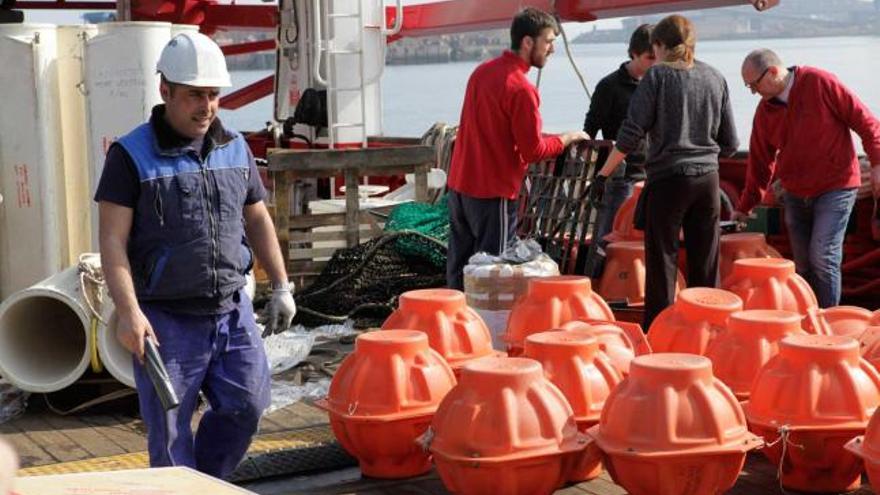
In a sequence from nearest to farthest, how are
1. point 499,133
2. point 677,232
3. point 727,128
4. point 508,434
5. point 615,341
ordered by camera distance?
1. point 508,434
2. point 615,341
3. point 677,232
4. point 727,128
5. point 499,133

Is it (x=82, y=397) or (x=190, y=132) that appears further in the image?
(x=82, y=397)

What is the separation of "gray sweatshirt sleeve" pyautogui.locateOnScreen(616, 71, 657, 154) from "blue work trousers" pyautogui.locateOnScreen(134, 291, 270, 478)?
276 cm

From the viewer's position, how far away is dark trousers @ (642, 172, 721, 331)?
6867mm

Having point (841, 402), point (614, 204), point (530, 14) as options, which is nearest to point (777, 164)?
point (614, 204)

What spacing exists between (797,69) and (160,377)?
436cm

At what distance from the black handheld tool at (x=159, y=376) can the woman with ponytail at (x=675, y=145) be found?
320cm

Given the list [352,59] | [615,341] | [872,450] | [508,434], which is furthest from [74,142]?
[872,450]

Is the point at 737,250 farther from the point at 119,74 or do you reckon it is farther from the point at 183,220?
the point at 183,220

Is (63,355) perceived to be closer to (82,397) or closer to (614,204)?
(82,397)

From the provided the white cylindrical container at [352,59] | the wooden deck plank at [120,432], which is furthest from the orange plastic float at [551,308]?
the white cylindrical container at [352,59]

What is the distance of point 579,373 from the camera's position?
5211mm

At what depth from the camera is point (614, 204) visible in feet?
27.3

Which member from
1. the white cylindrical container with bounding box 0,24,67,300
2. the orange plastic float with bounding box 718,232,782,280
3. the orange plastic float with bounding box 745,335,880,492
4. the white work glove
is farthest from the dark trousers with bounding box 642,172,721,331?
the white cylindrical container with bounding box 0,24,67,300

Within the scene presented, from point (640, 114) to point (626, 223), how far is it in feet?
4.49
